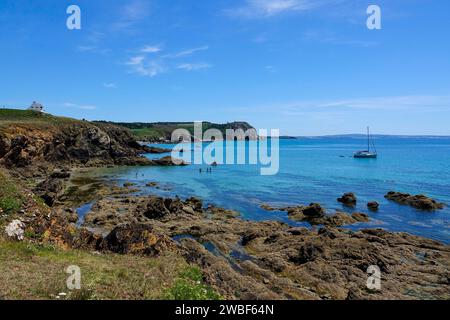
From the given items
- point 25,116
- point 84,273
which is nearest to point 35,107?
point 25,116

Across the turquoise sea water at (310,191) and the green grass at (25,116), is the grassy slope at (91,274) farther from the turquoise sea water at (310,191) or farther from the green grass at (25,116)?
the green grass at (25,116)

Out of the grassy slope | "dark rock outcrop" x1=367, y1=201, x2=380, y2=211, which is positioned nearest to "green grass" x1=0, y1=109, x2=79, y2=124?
"dark rock outcrop" x1=367, y1=201, x2=380, y2=211

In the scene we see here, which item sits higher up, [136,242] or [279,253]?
[136,242]

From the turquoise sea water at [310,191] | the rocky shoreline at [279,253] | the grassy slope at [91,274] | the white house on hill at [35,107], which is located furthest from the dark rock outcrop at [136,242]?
the white house on hill at [35,107]

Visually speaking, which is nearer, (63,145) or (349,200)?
(349,200)

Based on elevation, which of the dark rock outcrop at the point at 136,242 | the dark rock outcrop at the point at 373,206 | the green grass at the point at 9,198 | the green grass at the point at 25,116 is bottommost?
the dark rock outcrop at the point at 373,206

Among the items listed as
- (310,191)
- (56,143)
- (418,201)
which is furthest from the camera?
(56,143)

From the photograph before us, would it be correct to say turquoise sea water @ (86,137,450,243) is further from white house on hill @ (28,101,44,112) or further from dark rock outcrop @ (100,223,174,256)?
white house on hill @ (28,101,44,112)

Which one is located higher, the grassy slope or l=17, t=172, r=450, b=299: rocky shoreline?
the grassy slope

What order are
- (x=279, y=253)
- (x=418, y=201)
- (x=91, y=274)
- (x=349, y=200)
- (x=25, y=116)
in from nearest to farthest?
(x=91, y=274)
(x=279, y=253)
(x=418, y=201)
(x=349, y=200)
(x=25, y=116)

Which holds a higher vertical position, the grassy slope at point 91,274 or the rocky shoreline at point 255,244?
the grassy slope at point 91,274

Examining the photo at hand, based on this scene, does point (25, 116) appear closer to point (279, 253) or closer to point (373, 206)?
point (373, 206)
